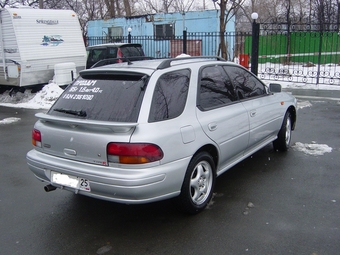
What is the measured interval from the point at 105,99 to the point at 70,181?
89cm

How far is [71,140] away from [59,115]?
0.47m

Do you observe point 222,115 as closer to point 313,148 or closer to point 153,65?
point 153,65

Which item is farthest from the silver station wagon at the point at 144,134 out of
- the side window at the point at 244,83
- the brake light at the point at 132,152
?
the side window at the point at 244,83

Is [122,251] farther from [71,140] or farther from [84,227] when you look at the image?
[71,140]

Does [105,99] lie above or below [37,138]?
above

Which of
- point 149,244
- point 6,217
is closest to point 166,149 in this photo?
point 149,244

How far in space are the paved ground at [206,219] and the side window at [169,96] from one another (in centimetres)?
115

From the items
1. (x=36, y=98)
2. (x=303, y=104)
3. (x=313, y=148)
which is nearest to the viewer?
(x=313, y=148)

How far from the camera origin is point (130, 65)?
421cm

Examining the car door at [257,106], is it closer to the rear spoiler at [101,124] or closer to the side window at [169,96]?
the side window at [169,96]

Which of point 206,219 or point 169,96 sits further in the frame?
point 206,219

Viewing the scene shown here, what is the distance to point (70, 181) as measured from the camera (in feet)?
11.8

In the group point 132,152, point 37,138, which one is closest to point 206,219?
point 132,152

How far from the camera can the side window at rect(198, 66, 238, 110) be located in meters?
4.14
